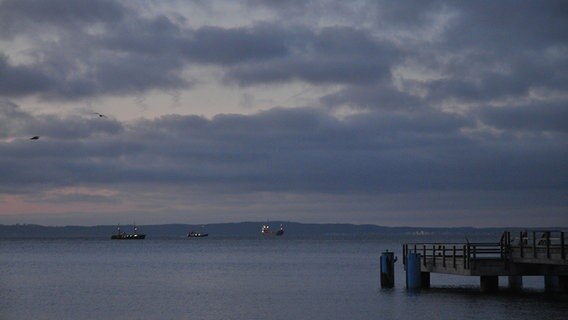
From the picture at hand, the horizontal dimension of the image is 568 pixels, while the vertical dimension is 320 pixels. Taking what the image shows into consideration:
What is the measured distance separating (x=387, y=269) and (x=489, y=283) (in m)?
8.04

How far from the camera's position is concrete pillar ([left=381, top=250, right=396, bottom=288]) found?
199 ft

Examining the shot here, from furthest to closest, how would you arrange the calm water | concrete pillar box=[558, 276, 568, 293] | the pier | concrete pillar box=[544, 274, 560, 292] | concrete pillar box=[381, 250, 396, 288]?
concrete pillar box=[381, 250, 396, 288]
concrete pillar box=[544, 274, 560, 292]
concrete pillar box=[558, 276, 568, 293]
the calm water
the pier

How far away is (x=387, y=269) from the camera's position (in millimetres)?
62594

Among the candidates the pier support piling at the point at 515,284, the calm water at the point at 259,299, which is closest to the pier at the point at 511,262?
the calm water at the point at 259,299

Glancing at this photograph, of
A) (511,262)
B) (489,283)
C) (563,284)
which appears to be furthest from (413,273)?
(563,284)

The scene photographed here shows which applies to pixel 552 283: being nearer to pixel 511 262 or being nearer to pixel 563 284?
pixel 563 284

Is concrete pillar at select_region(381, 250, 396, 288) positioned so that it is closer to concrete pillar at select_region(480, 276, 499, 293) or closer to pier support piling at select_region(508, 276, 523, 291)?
concrete pillar at select_region(480, 276, 499, 293)

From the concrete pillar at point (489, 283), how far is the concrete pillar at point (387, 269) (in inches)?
262

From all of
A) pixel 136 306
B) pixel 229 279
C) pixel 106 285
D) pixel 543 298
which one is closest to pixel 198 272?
pixel 229 279

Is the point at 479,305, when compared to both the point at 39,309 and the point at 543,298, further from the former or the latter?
the point at 39,309

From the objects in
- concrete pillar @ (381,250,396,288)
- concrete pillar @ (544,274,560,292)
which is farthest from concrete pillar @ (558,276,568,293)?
concrete pillar @ (381,250,396,288)

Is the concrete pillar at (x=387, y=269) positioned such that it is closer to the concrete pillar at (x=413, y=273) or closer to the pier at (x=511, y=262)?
the concrete pillar at (x=413, y=273)

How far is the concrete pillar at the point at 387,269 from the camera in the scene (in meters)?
60.8

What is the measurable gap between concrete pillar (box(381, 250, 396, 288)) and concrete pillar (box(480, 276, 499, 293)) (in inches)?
262
